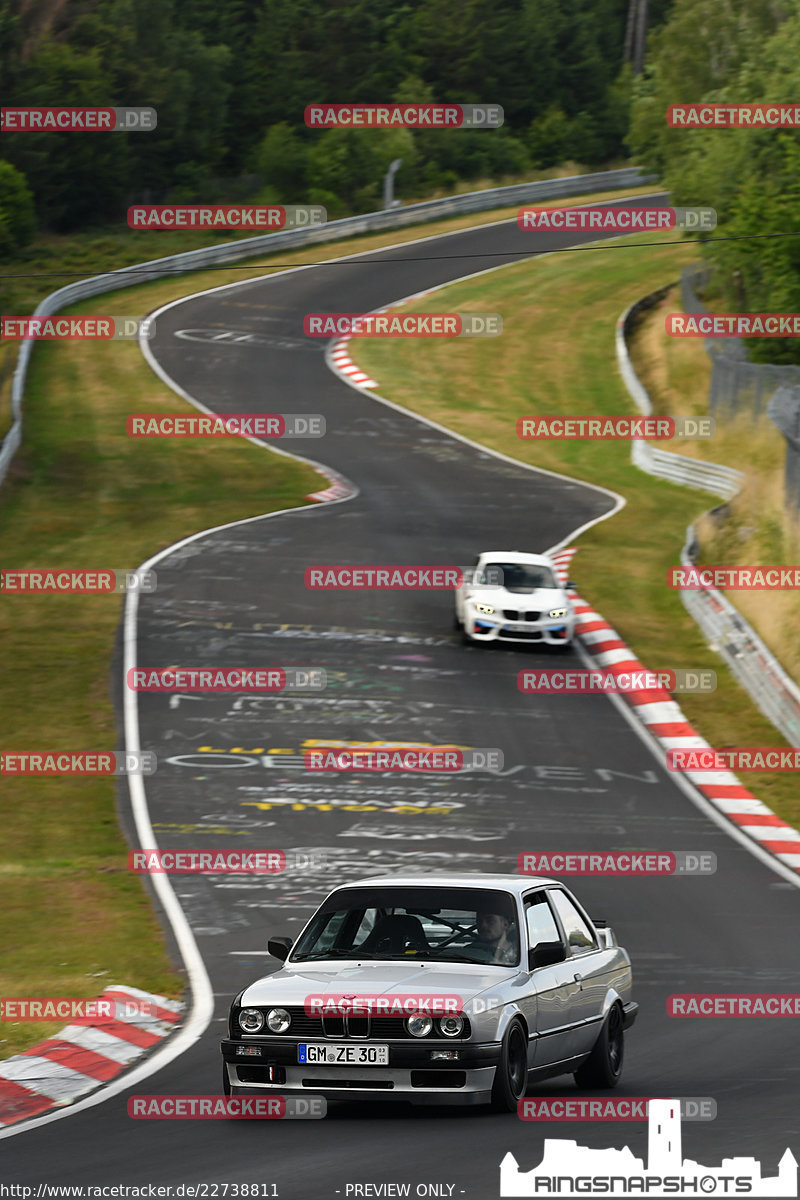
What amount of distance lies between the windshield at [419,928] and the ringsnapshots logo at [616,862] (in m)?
7.22

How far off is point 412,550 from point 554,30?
69.8 meters

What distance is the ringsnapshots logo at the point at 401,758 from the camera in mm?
20625

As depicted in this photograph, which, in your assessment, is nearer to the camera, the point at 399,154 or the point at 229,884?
the point at 229,884

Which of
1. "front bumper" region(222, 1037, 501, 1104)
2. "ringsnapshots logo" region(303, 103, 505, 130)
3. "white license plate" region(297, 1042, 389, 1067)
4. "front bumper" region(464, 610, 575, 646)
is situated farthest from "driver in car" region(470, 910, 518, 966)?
"ringsnapshots logo" region(303, 103, 505, 130)

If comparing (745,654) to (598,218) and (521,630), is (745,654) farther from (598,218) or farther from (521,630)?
(598,218)

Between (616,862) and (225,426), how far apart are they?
26.2 metres

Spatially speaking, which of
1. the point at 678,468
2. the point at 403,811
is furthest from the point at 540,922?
the point at 678,468

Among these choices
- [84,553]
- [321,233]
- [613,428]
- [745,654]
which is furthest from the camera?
[321,233]

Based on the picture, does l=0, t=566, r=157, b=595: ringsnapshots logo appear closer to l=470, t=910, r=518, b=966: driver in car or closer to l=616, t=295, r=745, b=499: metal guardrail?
l=616, t=295, r=745, b=499: metal guardrail

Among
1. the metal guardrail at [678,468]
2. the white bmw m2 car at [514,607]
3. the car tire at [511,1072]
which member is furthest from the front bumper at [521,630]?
the car tire at [511,1072]

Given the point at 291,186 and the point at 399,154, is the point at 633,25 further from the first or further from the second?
the point at 291,186

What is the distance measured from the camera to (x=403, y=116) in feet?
271

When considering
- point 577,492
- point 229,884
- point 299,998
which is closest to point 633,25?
point 577,492

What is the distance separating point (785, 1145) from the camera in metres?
7.96
